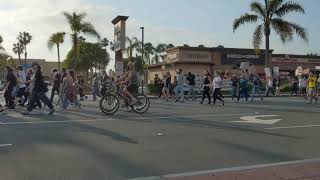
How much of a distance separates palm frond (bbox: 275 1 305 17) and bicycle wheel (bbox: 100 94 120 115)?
25.7 m

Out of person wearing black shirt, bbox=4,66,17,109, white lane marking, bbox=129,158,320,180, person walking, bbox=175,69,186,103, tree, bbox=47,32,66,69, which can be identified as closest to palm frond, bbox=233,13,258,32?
tree, bbox=47,32,66,69

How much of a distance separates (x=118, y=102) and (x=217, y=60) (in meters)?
41.0

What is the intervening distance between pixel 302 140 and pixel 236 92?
16.0 metres

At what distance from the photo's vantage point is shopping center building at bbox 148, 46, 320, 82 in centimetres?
5384

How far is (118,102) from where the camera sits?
53.7 ft

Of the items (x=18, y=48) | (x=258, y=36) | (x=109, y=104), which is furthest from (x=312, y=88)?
(x=18, y=48)

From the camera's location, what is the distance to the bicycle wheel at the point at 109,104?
53.3 feet

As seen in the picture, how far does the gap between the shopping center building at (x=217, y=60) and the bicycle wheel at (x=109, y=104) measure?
111 ft

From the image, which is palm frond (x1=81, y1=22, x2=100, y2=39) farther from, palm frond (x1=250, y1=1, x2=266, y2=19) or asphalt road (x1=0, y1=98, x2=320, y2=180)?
asphalt road (x1=0, y1=98, x2=320, y2=180)

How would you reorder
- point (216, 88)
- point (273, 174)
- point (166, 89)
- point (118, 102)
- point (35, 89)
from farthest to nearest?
point (166, 89) → point (216, 88) → point (118, 102) → point (35, 89) → point (273, 174)

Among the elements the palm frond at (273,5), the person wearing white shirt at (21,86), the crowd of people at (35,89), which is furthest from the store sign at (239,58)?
the person wearing white shirt at (21,86)

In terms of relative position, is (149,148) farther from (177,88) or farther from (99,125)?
(177,88)

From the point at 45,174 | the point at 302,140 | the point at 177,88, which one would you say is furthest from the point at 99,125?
the point at 177,88

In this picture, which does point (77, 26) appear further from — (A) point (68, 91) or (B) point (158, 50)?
(B) point (158, 50)
